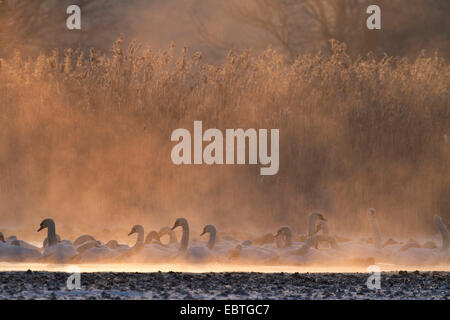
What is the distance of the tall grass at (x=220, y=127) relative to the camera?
473 inches

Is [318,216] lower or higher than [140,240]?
higher

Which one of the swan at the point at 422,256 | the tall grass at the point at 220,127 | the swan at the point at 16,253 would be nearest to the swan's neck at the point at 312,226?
the swan at the point at 422,256

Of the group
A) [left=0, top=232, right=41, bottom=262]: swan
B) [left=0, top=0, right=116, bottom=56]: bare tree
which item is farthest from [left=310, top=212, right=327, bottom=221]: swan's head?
[left=0, top=0, right=116, bottom=56]: bare tree

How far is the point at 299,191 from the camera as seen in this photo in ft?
39.6

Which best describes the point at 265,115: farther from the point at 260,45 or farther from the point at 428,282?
the point at 260,45

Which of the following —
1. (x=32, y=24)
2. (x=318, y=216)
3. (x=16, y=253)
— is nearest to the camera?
(x=16, y=253)

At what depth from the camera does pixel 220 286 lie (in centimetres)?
702

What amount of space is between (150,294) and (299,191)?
570cm

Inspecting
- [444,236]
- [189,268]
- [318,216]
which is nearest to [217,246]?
[189,268]

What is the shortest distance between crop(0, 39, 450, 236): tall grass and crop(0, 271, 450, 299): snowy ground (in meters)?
4.18

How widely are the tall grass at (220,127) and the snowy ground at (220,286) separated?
164 inches

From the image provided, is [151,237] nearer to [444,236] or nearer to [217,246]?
[217,246]

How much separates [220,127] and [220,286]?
5634mm

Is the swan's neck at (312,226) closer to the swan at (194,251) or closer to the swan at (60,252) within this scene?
the swan at (194,251)
